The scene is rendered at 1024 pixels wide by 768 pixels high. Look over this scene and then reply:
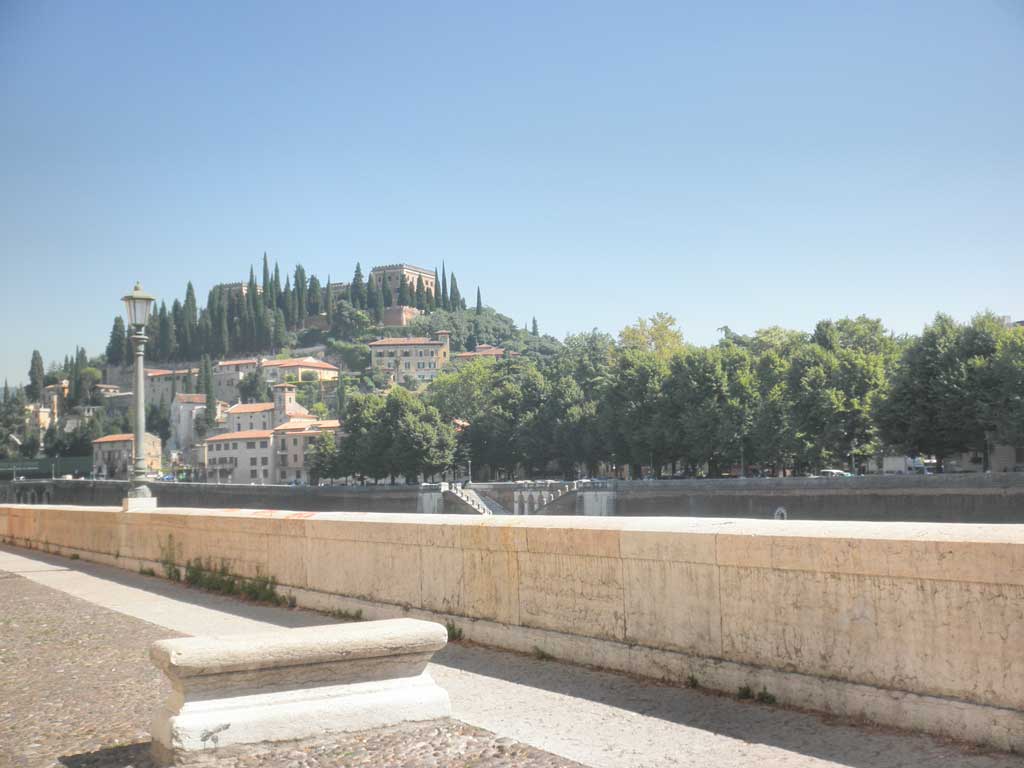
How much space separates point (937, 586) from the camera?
560 centimetres

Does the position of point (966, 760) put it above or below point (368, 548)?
below

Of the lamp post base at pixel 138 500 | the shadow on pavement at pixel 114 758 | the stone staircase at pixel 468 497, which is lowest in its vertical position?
the stone staircase at pixel 468 497

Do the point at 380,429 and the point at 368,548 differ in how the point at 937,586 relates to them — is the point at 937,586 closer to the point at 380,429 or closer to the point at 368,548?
the point at 368,548

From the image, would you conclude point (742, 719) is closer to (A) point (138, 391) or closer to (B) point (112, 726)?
(B) point (112, 726)

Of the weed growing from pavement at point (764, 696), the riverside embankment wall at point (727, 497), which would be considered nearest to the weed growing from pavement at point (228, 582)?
the weed growing from pavement at point (764, 696)

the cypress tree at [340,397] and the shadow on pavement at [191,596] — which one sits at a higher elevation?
the cypress tree at [340,397]

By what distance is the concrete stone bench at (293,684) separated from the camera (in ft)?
17.2

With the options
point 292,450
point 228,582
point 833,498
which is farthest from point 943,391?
point 292,450

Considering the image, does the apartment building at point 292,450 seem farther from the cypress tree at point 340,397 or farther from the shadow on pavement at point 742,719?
the shadow on pavement at point 742,719

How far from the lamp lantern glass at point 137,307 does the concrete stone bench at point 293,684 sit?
13576 millimetres

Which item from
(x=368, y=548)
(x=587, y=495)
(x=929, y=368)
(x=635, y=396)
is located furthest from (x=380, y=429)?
(x=368, y=548)

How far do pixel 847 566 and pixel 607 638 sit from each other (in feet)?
7.50

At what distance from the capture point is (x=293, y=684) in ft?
18.3

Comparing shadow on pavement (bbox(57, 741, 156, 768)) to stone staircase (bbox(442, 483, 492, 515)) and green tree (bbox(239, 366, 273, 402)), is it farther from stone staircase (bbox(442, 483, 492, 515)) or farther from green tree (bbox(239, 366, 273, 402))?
green tree (bbox(239, 366, 273, 402))
